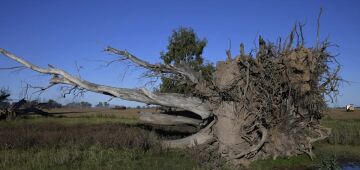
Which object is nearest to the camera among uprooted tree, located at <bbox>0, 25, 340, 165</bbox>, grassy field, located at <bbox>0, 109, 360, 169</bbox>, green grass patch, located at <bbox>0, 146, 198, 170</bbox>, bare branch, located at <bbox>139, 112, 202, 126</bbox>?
green grass patch, located at <bbox>0, 146, 198, 170</bbox>

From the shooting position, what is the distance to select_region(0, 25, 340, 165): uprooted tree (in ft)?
53.4

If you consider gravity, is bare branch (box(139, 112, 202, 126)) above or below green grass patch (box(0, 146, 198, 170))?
above

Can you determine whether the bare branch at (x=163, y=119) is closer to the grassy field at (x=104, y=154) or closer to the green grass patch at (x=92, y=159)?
the grassy field at (x=104, y=154)

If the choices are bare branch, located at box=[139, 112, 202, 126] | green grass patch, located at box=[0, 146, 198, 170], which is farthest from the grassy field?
bare branch, located at box=[139, 112, 202, 126]

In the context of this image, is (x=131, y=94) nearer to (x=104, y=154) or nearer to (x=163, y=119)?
(x=163, y=119)

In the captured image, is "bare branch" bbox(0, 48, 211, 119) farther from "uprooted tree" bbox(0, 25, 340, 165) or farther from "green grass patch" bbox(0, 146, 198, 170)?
"green grass patch" bbox(0, 146, 198, 170)

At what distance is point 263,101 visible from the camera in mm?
16438

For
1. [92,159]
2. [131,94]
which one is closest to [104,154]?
[92,159]

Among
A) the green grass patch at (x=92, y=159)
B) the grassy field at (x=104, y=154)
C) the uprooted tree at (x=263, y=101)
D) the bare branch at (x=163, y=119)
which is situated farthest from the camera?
the bare branch at (x=163, y=119)

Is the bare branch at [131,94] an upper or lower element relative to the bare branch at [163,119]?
upper

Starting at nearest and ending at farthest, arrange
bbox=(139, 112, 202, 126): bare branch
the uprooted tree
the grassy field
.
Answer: the grassy field < the uprooted tree < bbox=(139, 112, 202, 126): bare branch

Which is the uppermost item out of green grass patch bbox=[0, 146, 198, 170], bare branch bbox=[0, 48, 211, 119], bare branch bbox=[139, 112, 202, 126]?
bare branch bbox=[0, 48, 211, 119]

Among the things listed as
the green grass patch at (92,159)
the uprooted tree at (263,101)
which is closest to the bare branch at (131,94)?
the uprooted tree at (263,101)

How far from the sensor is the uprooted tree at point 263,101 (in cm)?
1627
